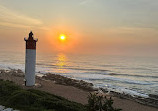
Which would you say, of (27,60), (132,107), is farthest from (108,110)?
(27,60)

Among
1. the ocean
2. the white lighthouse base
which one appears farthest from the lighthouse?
the ocean

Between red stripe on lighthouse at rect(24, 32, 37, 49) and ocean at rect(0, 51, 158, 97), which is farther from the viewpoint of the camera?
ocean at rect(0, 51, 158, 97)

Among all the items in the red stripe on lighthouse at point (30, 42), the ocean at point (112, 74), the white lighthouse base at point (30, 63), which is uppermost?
the red stripe on lighthouse at point (30, 42)

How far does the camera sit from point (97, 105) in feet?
21.8


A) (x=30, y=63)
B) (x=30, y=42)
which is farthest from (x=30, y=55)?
(x=30, y=42)

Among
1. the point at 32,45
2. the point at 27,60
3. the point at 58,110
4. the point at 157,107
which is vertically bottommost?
the point at 157,107

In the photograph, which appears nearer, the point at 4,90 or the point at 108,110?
the point at 108,110

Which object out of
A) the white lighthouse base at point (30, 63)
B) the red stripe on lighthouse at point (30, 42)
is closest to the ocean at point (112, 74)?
the white lighthouse base at point (30, 63)

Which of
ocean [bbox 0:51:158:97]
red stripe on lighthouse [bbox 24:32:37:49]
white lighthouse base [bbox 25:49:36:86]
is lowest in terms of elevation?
ocean [bbox 0:51:158:97]

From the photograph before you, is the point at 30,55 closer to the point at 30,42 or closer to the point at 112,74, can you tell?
the point at 30,42

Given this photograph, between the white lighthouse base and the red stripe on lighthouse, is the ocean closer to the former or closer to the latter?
the white lighthouse base

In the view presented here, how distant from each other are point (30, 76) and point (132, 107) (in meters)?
8.92

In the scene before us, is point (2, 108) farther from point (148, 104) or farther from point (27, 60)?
point (148, 104)

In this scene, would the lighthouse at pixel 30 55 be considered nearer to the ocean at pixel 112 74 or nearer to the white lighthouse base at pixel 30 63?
the white lighthouse base at pixel 30 63
